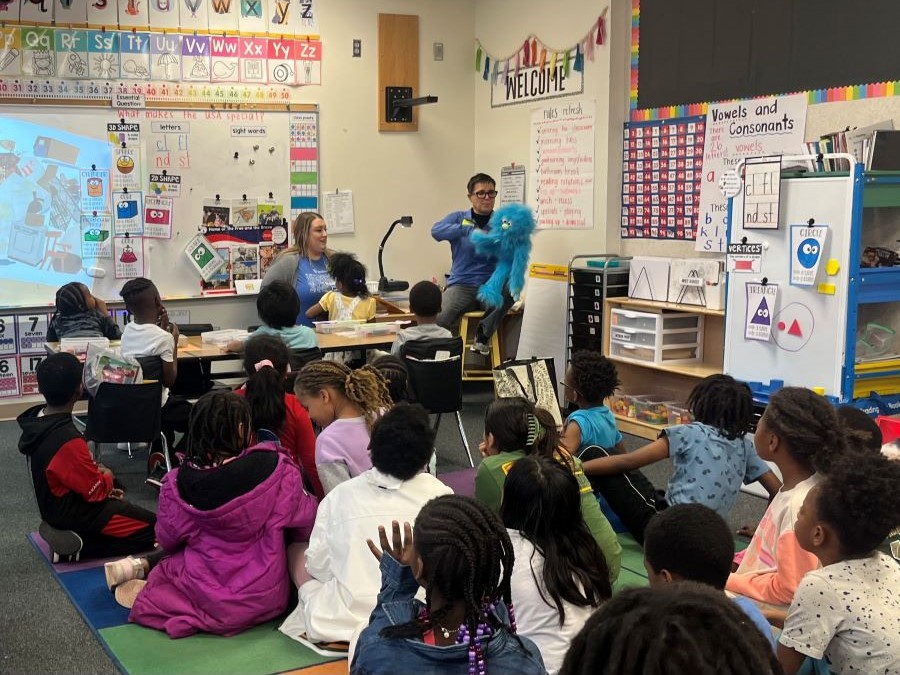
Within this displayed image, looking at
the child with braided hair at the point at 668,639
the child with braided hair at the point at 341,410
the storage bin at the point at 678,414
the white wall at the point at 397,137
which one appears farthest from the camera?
the white wall at the point at 397,137

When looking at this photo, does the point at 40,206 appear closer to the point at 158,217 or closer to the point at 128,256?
the point at 128,256

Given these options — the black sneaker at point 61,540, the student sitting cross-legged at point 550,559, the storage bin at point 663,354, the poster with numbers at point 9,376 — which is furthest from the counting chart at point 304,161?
the student sitting cross-legged at point 550,559

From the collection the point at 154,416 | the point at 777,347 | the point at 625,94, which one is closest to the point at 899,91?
the point at 777,347

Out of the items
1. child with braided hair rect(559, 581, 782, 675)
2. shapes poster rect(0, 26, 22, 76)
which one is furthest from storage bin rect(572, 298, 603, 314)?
child with braided hair rect(559, 581, 782, 675)

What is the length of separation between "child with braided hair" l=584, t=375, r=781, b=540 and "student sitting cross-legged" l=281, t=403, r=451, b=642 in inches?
41.1

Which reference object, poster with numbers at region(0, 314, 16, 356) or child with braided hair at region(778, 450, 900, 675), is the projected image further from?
child with braided hair at region(778, 450, 900, 675)

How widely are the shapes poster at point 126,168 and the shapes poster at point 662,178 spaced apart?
10.4ft

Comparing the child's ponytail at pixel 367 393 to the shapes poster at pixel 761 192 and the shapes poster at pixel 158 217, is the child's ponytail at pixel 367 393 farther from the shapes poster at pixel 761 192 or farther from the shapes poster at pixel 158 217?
the shapes poster at pixel 158 217

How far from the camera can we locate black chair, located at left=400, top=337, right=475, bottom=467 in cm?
505

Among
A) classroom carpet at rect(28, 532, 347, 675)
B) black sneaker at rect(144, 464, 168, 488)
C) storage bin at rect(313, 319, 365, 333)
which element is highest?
storage bin at rect(313, 319, 365, 333)

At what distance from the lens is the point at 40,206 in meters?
6.37

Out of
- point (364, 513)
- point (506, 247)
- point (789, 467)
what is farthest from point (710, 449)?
point (506, 247)

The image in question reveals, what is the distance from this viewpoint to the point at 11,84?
622 cm

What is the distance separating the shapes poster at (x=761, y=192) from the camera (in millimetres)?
4562
